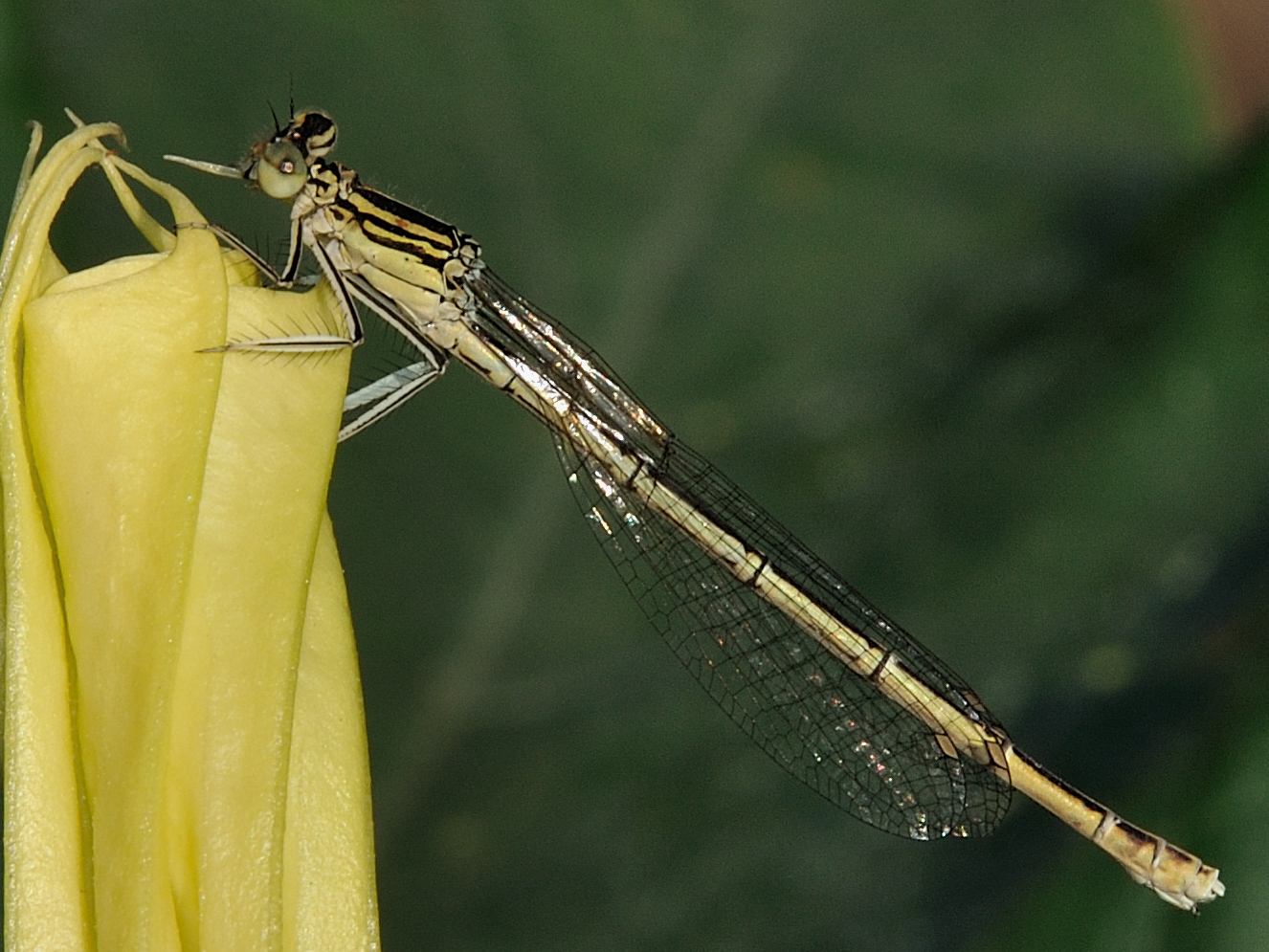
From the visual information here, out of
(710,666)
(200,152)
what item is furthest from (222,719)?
(200,152)

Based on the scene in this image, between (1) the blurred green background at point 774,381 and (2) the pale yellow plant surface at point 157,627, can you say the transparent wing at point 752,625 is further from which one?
(2) the pale yellow plant surface at point 157,627

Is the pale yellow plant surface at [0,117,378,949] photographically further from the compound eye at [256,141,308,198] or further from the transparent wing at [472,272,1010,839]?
the transparent wing at [472,272,1010,839]

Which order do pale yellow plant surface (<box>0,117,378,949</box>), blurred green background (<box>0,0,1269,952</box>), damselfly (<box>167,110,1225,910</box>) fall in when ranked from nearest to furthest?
pale yellow plant surface (<box>0,117,378,949</box>) < damselfly (<box>167,110,1225,910</box>) < blurred green background (<box>0,0,1269,952</box>)

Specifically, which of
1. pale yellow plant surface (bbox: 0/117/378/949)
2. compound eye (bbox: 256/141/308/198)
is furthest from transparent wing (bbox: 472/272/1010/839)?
pale yellow plant surface (bbox: 0/117/378/949)

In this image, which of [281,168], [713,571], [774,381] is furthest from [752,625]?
[281,168]

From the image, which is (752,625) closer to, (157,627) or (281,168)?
(281,168)

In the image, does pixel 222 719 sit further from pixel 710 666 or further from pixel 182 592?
pixel 710 666
